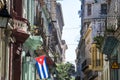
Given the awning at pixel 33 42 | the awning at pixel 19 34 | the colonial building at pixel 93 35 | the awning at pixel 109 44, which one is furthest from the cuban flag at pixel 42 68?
the colonial building at pixel 93 35

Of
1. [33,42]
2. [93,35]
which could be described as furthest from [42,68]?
[93,35]

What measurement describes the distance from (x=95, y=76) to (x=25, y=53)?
3534cm

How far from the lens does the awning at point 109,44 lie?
29.3 meters

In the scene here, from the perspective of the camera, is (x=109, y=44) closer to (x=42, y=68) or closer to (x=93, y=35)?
(x=42, y=68)

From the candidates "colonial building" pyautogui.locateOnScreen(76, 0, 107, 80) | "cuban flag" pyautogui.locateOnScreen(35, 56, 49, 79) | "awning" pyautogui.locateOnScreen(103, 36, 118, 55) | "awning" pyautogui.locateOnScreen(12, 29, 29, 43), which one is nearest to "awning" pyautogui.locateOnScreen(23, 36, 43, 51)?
"cuban flag" pyautogui.locateOnScreen(35, 56, 49, 79)

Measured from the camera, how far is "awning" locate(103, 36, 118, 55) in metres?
29.3

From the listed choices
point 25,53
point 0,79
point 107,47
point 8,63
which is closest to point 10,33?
point 8,63

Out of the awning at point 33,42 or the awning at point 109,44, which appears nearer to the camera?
the awning at point 33,42

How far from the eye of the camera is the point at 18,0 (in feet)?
74.9

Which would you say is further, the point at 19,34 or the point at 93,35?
the point at 93,35

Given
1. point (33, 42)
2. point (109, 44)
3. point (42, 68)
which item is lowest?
point (42, 68)

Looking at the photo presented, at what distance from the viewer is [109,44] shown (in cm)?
3067

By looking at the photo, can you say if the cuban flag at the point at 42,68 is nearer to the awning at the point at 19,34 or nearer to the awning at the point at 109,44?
the awning at the point at 19,34

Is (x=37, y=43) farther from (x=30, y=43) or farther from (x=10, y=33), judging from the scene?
(x=10, y=33)
